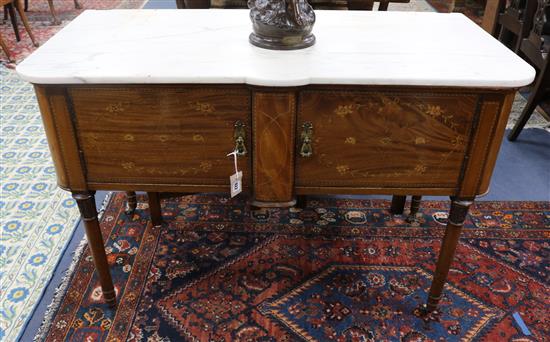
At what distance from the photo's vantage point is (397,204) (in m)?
2.05

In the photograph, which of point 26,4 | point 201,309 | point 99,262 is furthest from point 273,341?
point 26,4

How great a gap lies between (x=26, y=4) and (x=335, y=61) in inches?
190

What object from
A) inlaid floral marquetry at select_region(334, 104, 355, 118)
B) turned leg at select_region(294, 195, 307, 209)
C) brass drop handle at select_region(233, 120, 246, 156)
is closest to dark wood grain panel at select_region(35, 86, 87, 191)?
brass drop handle at select_region(233, 120, 246, 156)

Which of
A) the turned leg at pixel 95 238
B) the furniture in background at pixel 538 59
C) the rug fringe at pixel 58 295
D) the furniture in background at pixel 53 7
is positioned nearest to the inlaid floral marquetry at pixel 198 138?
the turned leg at pixel 95 238

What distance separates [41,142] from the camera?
2.60 m

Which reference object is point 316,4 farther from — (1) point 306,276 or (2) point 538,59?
(1) point 306,276

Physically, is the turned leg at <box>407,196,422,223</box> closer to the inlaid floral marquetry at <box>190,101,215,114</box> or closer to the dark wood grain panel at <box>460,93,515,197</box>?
the dark wood grain panel at <box>460,93,515,197</box>

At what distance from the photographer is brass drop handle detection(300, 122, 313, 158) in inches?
47.4

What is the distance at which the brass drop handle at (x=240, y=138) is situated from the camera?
1.21m

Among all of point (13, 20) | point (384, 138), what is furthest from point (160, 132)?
point (13, 20)

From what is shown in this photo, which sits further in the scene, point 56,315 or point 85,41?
point 56,315

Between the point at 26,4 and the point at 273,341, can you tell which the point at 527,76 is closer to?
the point at 273,341

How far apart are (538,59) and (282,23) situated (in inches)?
77.7

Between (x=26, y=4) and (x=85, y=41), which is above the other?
(x=85, y=41)
